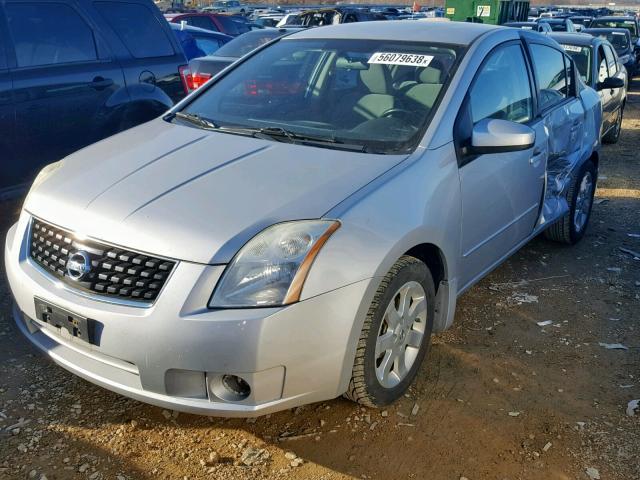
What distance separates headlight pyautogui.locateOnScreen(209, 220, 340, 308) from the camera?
2.33 meters

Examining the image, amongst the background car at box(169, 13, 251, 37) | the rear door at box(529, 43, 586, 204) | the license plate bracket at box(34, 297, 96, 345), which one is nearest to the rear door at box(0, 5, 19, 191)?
the license plate bracket at box(34, 297, 96, 345)

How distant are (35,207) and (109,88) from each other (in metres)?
2.50

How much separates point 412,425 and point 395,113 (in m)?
1.52

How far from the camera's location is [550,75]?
453 cm

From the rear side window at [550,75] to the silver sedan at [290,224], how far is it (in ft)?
1.22

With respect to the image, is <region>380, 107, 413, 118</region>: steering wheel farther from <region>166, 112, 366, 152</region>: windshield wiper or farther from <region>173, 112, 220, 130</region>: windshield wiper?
<region>173, 112, 220, 130</region>: windshield wiper

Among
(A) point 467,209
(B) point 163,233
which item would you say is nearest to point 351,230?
(B) point 163,233

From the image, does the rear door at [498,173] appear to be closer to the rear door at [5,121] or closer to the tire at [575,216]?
the tire at [575,216]

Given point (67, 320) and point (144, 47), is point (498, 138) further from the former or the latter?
point (144, 47)

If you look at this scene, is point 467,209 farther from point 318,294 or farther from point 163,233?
point 163,233

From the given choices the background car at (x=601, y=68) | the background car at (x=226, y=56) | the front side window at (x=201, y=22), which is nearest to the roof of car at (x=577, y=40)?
the background car at (x=601, y=68)

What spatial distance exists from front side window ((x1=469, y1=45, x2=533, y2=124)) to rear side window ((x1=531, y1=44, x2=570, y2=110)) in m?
0.24

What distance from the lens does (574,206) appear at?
4.99 meters

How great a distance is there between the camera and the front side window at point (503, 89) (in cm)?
347
